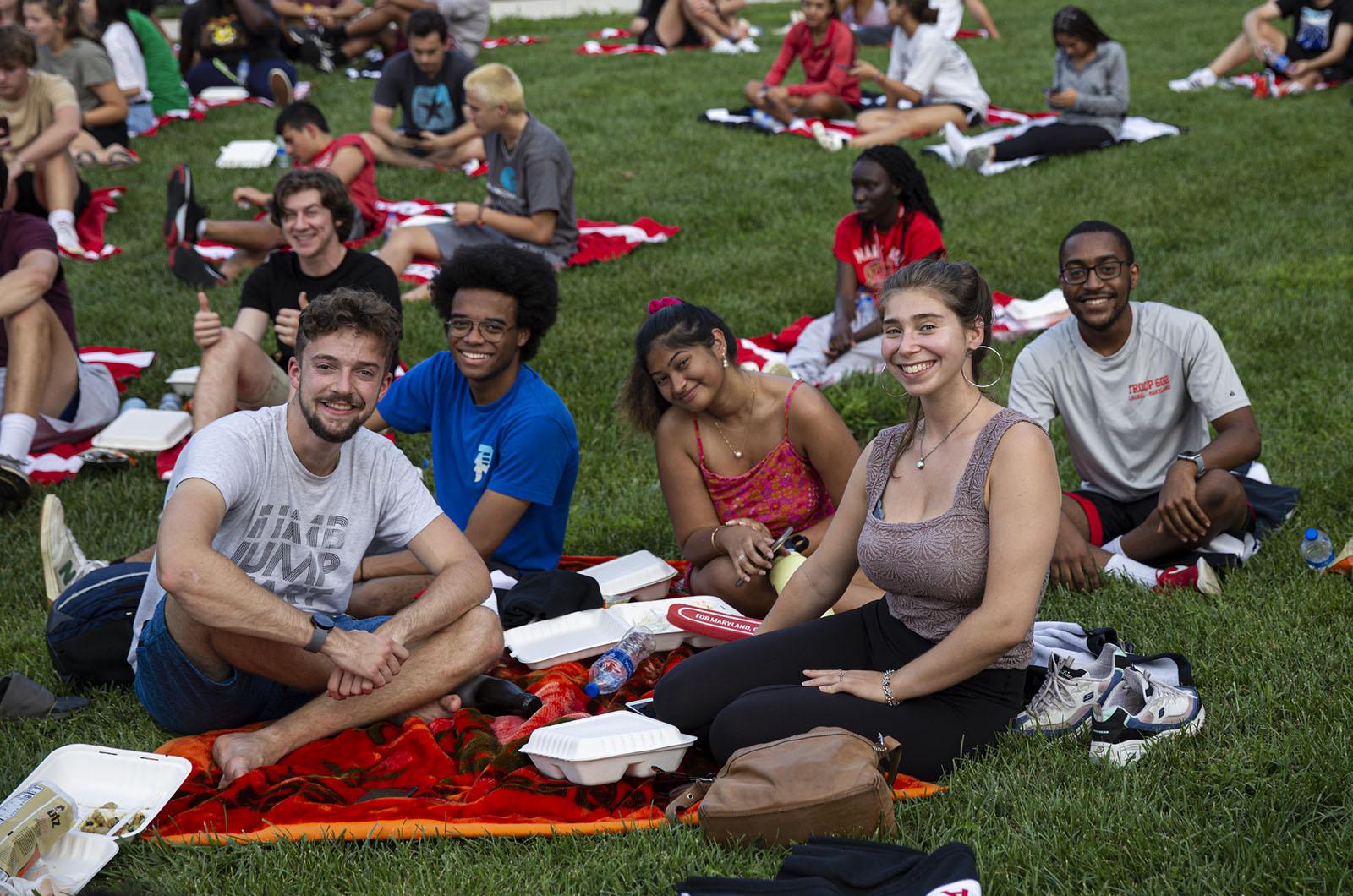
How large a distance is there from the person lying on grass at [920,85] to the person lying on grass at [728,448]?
6.73 metres

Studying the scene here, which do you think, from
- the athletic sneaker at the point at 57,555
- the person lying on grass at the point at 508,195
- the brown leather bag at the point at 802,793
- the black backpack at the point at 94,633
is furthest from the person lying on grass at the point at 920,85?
the brown leather bag at the point at 802,793

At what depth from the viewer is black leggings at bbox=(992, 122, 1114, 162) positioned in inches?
413

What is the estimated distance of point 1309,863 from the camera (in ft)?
9.43

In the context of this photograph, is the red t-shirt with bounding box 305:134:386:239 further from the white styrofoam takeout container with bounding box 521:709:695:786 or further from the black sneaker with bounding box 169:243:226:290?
the white styrofoam takeout container with bounding box 521:709:695:786

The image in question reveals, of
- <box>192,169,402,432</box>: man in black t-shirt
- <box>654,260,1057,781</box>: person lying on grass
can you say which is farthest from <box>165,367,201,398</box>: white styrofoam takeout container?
<box>654,260,1057,781</box>: person lying on grass

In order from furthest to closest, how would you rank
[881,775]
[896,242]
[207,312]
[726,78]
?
1. [726,78]
2. [896,242]
3. [207,312]
4. [881,775]

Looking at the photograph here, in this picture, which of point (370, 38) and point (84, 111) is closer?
point (84, 111)

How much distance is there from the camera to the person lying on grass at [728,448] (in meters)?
4.64

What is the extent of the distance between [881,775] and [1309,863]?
940mm

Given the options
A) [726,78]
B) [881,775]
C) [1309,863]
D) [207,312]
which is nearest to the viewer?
[1309,863]

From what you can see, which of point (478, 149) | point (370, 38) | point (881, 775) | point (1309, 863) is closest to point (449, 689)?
point (881, 775)

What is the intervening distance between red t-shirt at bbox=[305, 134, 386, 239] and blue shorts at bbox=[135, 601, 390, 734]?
5.65 metres

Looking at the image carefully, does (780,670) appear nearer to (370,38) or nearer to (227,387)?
(227,387)

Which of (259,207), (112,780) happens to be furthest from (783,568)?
(259,207)
